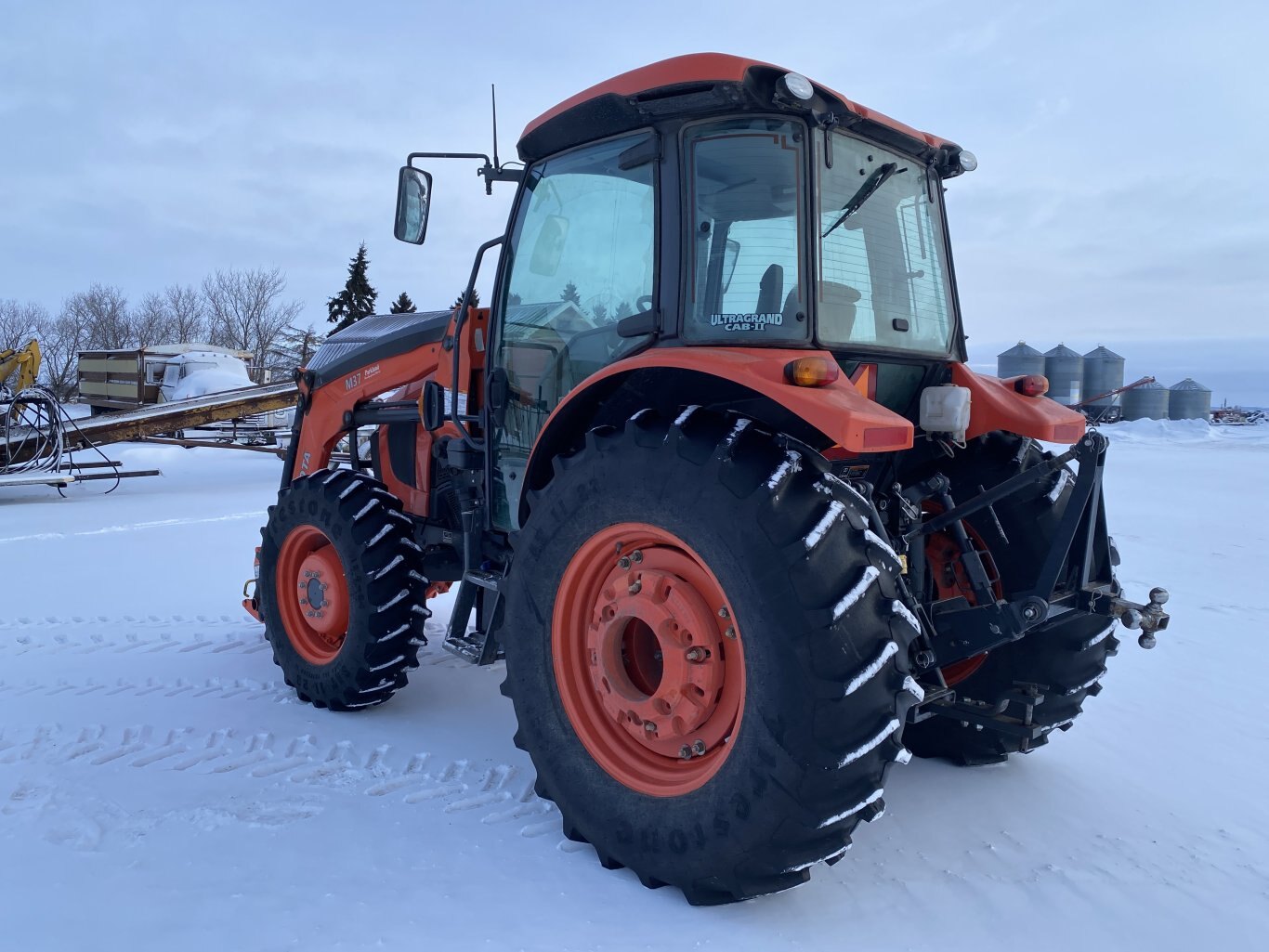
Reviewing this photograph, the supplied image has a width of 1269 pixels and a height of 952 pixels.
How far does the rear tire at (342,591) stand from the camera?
369 cm

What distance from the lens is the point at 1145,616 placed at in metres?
2.68

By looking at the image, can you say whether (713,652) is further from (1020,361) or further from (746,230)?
(1020,361)

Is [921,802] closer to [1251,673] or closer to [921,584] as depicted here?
[921,584]

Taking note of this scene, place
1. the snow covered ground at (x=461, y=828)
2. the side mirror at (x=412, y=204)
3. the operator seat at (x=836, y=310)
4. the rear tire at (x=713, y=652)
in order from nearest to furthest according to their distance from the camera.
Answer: the rear tire at (x=713, y=652), the snow covered ground at (x=461, y=828), the operator seat at (x=836, y=310), the side mirror at (x=412, y=204)

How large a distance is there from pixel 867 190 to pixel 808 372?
0.98 m

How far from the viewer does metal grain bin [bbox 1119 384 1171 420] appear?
109ft

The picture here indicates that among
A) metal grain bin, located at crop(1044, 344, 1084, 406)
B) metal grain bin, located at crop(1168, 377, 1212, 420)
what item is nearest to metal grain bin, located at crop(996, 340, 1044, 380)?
metal grain bin, located at crop(1044, 344, 1084, 406)

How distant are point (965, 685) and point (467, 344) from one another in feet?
8.04

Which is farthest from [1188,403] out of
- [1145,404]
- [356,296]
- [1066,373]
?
[356,296]

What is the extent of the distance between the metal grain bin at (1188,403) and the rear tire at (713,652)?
37.4 metres

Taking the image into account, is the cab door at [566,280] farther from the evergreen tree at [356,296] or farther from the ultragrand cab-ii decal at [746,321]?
the evergreen tree at [356,296]

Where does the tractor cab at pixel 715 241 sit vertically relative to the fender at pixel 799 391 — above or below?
above

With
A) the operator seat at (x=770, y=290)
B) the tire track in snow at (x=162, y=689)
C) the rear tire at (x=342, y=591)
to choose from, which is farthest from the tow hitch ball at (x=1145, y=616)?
the tire track in snow at (x=162, y=689)

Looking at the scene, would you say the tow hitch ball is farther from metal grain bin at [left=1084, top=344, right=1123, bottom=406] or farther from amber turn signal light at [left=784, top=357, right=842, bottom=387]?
metal grain bin at [left=1084, top=344, right=1123, bottom=406]
